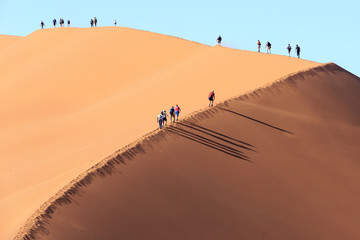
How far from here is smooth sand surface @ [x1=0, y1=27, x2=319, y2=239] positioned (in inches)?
1118

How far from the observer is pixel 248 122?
30453mm

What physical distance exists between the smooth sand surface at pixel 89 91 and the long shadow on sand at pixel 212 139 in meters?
2.01

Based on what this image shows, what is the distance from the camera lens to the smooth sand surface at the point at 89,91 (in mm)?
28406

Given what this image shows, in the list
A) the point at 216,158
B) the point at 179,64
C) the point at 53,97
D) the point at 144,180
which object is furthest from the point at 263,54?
the point at 144,180

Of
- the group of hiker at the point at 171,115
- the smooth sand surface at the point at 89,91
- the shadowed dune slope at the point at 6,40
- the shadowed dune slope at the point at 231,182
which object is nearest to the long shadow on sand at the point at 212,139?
the shadowed dune slope at the point at 231,182

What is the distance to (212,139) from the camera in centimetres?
2806

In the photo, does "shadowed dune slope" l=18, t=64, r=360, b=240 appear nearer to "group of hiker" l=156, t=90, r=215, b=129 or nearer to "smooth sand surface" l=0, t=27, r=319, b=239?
"group of hiker" l=156, t=90, r=215, b=129

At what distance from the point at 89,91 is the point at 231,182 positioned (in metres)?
23.1

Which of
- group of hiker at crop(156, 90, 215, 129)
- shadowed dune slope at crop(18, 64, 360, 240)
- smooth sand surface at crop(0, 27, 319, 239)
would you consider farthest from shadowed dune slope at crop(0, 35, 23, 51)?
group of hiker at crop(156, 90, 215, 129)

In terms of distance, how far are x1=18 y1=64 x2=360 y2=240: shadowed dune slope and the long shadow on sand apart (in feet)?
0.17

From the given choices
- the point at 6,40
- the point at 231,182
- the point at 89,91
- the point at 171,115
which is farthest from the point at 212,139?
the point at 6,40

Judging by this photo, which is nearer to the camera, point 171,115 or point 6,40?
point 171,115

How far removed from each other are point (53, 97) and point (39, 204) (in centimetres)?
2548

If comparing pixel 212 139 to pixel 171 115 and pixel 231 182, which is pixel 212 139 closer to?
pixel 171 115
